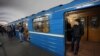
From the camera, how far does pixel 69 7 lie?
20.9 ft

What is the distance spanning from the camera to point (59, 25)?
7059mm

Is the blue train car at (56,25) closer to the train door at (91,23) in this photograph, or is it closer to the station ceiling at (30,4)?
the station ceiling at (30,4)

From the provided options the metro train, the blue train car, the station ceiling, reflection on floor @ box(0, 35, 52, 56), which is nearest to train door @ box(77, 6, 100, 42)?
the metro train

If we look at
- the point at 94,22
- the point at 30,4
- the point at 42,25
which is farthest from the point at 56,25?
the point at 30,4

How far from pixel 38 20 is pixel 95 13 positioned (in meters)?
4.59

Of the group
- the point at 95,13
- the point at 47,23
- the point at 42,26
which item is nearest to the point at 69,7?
the point at 47,23

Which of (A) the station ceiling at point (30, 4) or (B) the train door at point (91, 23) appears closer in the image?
(A) the station ceiling at point (30, 4)

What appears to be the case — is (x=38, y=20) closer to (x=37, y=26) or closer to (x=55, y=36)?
(x=37, y=26)

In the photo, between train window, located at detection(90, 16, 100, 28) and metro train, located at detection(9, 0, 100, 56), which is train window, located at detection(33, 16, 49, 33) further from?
train window, located at detection(90, 16, 100, 28)

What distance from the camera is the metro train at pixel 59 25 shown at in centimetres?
607

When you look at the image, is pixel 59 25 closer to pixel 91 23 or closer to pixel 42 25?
pixel 42 25

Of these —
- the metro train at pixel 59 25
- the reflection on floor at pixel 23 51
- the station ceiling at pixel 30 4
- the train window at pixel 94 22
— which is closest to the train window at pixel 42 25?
the metro train at pixel 59 25

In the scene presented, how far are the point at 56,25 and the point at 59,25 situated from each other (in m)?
0.36

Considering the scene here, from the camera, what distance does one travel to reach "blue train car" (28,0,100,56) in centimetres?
575
